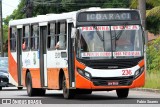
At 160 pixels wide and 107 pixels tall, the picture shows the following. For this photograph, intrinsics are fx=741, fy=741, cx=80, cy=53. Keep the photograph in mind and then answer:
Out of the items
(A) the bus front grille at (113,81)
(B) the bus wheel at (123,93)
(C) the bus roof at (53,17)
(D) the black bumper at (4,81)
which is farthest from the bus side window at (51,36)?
(D) the black bumper at (4,81)

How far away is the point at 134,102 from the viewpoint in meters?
22.7

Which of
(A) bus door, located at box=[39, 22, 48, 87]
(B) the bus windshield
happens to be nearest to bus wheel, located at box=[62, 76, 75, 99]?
(B) the bus windshield

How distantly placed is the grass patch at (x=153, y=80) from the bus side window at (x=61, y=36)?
701cm

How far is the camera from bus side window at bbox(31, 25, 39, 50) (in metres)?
28.0

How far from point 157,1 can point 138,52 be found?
1820cm

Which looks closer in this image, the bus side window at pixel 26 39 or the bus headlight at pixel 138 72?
the bus headlight at pixel 138 72

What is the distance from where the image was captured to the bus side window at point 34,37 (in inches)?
1102

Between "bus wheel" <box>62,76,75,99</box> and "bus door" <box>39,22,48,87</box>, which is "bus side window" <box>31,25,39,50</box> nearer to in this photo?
"bus door" <box>39,22,48,87</box>

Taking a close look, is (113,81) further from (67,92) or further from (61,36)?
(61,36)

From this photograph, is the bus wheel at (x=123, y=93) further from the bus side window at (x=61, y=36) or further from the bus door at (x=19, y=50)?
the bus door at (x=19, y=50)

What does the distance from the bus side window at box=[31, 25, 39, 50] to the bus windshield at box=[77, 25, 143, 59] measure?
14.0 ft

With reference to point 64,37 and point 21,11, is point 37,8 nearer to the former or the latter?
point 21,11

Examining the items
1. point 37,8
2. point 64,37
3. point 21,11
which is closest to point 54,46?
point 64,37

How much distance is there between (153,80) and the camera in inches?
1315
